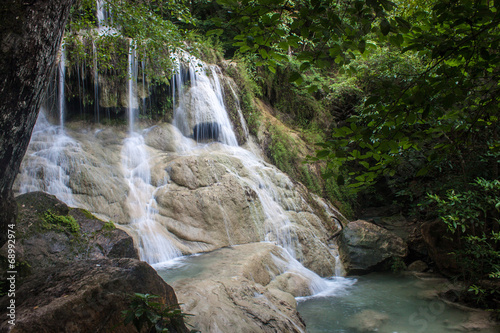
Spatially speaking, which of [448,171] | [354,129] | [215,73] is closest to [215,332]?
→ [354,129]

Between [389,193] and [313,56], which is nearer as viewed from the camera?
[313,56]

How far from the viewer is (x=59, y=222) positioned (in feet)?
14.9

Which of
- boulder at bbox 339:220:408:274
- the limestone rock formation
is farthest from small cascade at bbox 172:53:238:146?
boulder at bbox 339:220:408:274

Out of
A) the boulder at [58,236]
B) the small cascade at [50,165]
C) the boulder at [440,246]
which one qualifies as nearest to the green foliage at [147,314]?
the boulder at [58,236]

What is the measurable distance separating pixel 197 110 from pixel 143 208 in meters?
4.95

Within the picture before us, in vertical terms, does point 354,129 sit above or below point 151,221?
above

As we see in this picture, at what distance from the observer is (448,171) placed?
6.77 meters

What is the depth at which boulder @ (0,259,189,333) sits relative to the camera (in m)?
2.10

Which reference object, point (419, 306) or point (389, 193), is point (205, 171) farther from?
point (389, 193)

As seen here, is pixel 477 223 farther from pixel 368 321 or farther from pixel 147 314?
pixel 147 314

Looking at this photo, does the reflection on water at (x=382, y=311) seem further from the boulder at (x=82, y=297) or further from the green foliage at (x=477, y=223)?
the boulder at (x=82, y=297)

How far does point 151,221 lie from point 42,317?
4.88 m

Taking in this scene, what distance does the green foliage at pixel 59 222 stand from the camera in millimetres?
4383

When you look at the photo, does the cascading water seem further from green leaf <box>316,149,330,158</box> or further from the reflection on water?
green leaf <box>316,149,330,158</box>
